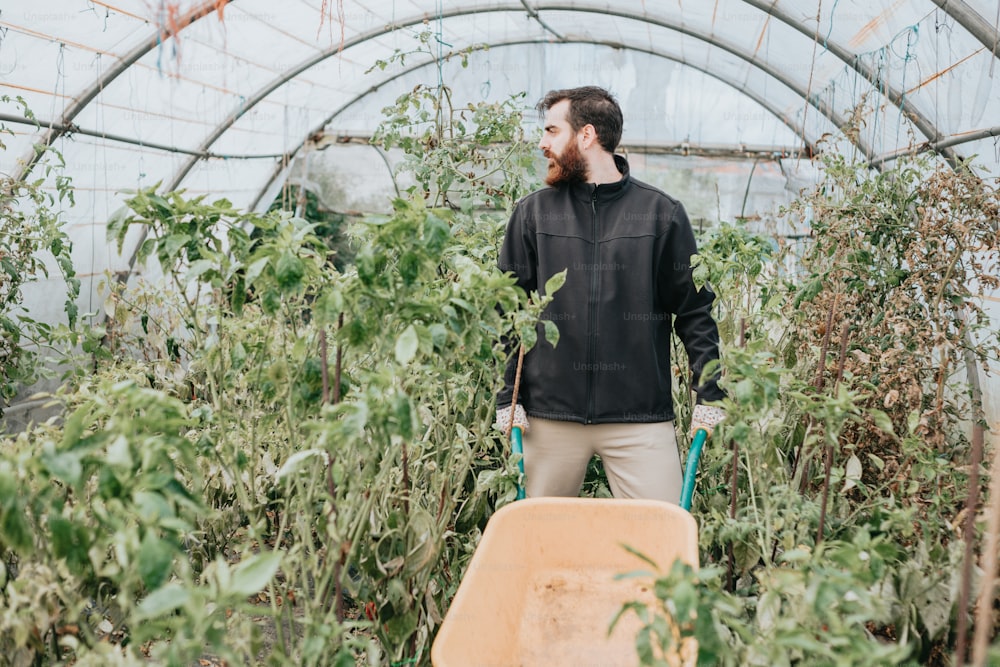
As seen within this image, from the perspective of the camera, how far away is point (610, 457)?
2305 millimetres

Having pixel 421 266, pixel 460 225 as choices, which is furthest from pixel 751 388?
pixel 460 225

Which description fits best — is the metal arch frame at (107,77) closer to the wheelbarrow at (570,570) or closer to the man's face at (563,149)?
the man's face at (563,149)

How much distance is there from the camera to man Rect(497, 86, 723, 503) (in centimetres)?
225

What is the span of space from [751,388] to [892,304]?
1.39 meters

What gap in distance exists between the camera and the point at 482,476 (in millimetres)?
2176

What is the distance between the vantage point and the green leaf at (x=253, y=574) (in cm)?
99

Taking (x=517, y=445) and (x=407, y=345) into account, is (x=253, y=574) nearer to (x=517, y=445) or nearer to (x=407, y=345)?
(x=407, y=345)

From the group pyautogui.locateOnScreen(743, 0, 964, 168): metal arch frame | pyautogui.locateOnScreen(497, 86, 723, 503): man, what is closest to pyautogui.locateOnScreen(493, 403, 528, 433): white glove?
pyautogui.locateOnScreen(497, 86, 723, 503): man

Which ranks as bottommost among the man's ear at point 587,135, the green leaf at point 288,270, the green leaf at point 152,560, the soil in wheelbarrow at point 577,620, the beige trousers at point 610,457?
the soil in wheelbarrow at point 577,620

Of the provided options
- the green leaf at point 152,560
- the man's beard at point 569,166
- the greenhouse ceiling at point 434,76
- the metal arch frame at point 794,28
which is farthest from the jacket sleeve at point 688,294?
the metal arch frame at point 794,28

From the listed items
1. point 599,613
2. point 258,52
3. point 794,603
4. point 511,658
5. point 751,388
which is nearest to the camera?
point 794,603

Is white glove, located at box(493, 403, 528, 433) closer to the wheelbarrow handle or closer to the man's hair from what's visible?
the wheelbarrow handle

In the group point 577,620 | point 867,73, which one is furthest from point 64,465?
point 867,73

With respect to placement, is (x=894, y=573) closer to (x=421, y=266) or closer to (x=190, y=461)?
(x=421, y=266)
